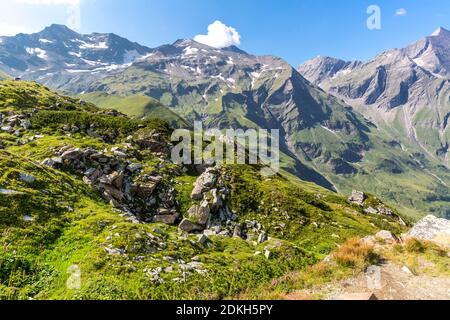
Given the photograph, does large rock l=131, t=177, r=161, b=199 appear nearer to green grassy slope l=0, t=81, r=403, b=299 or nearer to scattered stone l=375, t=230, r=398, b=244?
green grassy slope l=0, t=81, r=403, b=299

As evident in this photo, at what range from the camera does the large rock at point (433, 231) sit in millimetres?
21797

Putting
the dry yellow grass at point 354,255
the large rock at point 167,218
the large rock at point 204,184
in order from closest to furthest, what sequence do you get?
1. the dry yellow grass at point 354,255
2. the large rock at point 167,218
3. the large rock at point 204,184

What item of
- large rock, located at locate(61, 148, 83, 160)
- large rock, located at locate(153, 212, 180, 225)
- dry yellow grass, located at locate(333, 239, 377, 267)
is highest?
large rock, located at locate(61, 148, 83, 160)

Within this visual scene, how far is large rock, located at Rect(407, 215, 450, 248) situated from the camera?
71.5 ft

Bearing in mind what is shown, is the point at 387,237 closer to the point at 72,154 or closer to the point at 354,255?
the point at 354,255

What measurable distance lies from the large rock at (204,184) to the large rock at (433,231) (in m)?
23.1

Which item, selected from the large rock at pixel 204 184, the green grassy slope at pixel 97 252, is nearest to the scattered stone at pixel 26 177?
the green grassy slope at pixel 97 252

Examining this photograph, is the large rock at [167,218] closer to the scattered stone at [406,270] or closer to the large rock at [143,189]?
the large rock at [143,189]

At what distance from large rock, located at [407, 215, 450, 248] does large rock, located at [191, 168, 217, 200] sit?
23.1 m

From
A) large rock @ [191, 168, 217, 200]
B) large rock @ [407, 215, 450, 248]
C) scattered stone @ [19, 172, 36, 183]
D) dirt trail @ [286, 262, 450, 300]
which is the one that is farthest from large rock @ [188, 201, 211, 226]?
dirt trail @ [286, 262, 450, 300]

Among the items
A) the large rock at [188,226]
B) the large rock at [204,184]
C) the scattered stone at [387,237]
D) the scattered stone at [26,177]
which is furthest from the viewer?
the large rock at [204,184]

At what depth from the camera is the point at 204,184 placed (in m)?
41.1
